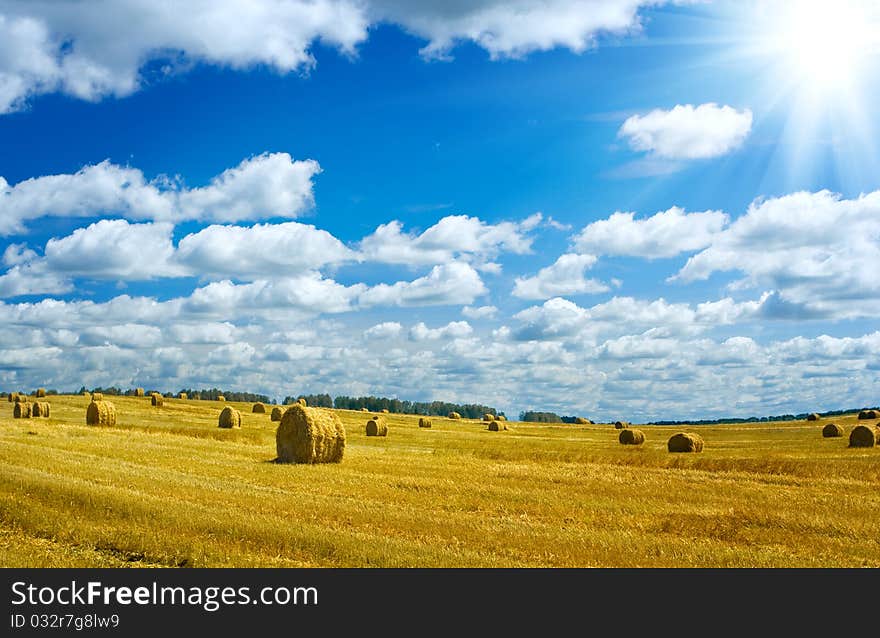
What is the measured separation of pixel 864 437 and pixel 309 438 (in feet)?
109

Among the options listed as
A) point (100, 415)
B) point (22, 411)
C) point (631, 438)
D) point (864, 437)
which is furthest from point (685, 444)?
point (22, 411)

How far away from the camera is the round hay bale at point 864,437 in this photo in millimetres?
41844

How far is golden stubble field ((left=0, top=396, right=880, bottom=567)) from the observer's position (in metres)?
11.3

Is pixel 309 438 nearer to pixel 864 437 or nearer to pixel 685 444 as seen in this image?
pixel 685 444

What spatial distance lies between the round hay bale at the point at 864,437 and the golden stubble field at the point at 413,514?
721 inches

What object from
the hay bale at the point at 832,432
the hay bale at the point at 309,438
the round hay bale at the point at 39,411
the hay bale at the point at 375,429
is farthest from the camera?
the hay bale at the point at 832,432

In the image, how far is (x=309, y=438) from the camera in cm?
2664

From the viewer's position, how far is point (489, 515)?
49.7 ft

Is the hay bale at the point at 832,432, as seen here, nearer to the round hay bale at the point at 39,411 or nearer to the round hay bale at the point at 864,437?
the round hay bale at the point at 864,437

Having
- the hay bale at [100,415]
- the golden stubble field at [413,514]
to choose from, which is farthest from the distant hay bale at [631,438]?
the hay bale at [100,415]
